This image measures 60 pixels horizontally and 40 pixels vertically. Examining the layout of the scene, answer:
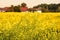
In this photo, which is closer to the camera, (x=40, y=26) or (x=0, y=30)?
(x=0, y=30)

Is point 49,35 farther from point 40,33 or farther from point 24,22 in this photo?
point 24,22

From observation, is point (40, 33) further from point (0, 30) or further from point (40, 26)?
point (0, 30)

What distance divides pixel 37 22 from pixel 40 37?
0.45 metres

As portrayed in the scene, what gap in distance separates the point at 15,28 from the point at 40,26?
2.04 ft

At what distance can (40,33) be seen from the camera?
666 centimetres

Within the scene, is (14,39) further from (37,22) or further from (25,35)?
(37,22)

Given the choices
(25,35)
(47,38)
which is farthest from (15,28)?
(47,38)

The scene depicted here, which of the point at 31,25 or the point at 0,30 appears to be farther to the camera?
the point at 31,25

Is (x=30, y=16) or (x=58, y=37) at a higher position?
(x=30, y=16)

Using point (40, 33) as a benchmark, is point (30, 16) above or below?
above

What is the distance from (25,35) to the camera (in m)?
6.43

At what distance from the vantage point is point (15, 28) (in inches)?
259

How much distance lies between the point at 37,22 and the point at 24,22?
0.31m

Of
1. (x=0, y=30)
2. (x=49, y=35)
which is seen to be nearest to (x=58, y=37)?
(x=49, y=35)
